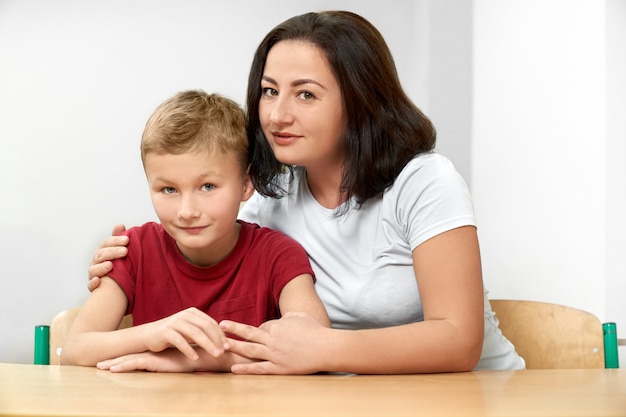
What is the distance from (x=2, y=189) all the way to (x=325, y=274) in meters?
1.98

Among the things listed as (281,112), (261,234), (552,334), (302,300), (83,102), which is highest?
(83,102)

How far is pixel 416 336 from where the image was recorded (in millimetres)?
1219

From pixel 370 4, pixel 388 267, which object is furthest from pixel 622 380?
pixel 370 4

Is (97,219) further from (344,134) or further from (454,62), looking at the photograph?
(344,134)

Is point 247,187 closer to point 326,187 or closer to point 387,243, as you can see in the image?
point 326,187

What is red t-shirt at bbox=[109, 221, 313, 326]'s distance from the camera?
1.42m

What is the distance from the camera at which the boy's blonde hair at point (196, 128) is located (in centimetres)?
136

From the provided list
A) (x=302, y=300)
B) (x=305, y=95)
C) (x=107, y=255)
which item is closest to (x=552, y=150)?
(x=305, y=95)

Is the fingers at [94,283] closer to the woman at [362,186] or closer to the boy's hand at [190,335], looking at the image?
the woman at [362,186]

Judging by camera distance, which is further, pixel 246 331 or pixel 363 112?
pixel 363 112

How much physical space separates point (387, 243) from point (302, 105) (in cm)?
29

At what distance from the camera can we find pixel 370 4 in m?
3.05

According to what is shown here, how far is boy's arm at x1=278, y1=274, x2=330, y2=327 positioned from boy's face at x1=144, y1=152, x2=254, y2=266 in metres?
0.15

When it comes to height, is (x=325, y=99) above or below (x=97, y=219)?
above
